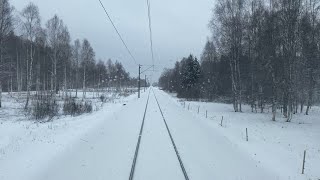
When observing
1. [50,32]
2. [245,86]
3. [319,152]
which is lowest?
[319,152]

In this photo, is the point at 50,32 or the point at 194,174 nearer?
the point at 194,174

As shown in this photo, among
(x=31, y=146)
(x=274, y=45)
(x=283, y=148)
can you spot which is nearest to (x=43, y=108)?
(x=31, y=146)

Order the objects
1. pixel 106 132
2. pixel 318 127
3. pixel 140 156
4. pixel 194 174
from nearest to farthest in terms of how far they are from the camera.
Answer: pixel 194 174 → pixel 140 156 → pixel 106 132 → pixel 318 127

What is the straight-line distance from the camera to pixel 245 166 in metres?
11.8

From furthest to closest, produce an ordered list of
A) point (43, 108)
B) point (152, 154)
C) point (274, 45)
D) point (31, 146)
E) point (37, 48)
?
point (37, 48)
point (274, 45)
point (43, 108)
point (31, 146)
point (152, 154)

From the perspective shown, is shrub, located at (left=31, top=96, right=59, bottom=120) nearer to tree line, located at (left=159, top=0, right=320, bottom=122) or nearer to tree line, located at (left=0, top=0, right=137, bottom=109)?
tree line, located at (left=0, top=0, right=137, bottom=109)

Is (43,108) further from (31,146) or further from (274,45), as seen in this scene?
(274,45)

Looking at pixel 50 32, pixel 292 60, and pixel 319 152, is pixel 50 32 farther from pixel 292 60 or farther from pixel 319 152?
pixel 319 152

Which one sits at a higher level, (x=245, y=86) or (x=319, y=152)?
Answer: (x=245, y=86)

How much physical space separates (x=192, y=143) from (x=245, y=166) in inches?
173

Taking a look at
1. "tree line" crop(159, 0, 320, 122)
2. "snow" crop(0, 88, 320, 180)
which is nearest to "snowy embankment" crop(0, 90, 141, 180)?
"snow" crop(0, 88, 320, 180)

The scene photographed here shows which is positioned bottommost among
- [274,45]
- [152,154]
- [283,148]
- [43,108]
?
[283,148]

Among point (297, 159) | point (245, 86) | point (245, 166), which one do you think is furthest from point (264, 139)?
point (245, 86)

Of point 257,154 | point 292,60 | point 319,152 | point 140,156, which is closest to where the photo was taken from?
point 140,156
